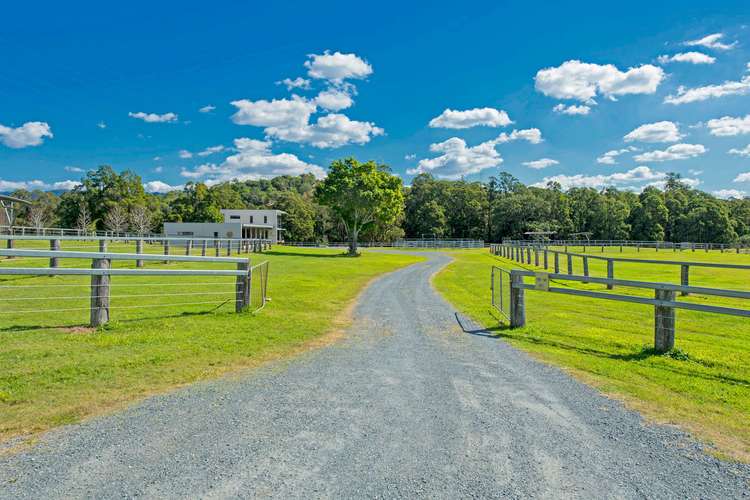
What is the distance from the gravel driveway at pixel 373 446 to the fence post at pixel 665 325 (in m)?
2.38

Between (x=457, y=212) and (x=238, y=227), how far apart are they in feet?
189

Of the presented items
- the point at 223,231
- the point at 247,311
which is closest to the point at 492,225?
the point at 223,231

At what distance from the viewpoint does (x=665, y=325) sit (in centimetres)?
695

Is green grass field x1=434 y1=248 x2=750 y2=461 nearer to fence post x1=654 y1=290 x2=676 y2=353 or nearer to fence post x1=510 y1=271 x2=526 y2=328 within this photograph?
fence post x1=654 y1=290 x2=676 y2=353

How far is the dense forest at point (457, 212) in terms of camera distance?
80938 mm

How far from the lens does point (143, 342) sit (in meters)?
6.80

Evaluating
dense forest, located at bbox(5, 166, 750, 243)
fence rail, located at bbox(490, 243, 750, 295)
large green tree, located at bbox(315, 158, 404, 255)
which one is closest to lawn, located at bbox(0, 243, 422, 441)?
fence rail, located at bbox(490, 243, 750, 295)

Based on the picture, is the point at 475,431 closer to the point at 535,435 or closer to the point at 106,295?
the point at 535,435

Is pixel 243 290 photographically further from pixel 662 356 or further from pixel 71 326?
pixel 662 356

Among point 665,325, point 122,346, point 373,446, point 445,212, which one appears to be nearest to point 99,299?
point 122,346

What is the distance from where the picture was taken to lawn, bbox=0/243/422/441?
450 centimetres

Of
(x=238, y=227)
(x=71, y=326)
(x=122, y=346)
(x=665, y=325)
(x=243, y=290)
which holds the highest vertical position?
(x=238, y=227)

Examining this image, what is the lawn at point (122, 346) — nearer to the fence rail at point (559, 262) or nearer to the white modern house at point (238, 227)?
Answer: the fence rail at point (559, 262)

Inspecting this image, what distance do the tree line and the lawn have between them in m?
64.2
